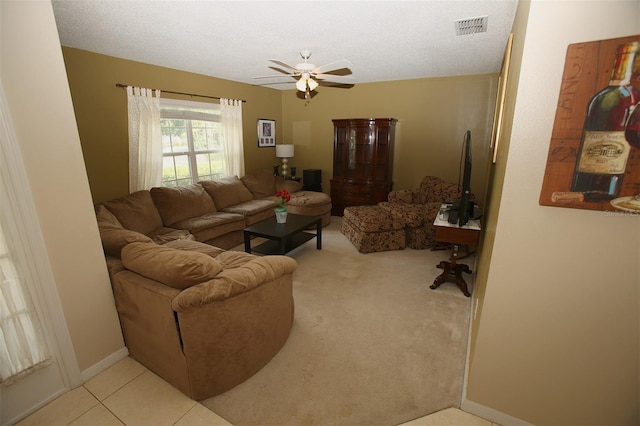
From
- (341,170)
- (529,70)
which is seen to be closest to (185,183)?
(341,170)

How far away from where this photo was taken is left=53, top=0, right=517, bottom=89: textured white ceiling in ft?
7.13

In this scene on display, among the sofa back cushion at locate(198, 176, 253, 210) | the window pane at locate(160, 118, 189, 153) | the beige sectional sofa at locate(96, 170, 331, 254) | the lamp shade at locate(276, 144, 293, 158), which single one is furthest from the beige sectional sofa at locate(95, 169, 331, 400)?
the lamp shade at locate(276, 144, 293, 158)

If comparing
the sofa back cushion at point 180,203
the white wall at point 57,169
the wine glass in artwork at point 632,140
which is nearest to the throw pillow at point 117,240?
the white wall at point 57,169

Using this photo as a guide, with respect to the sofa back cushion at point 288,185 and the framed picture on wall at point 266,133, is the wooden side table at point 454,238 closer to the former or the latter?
the sofa back cushion at point 288,185

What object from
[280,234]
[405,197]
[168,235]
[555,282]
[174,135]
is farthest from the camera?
[405,197]

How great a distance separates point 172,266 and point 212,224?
2.18 meters

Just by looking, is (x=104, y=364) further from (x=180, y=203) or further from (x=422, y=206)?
(x=422, y=206)

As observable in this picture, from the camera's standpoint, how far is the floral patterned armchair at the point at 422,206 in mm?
4031

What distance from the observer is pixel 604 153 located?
117 cm

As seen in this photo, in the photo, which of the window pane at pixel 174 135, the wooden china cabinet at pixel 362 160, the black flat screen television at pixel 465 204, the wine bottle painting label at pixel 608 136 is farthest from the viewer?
the wooden china cabinet at pixel 362 160

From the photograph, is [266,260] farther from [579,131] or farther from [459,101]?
[459,101]

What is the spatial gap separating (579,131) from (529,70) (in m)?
0.33

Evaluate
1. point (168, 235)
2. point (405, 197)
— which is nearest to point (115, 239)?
point (168, 235)

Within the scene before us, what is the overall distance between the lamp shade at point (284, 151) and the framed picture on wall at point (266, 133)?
1.10ft
